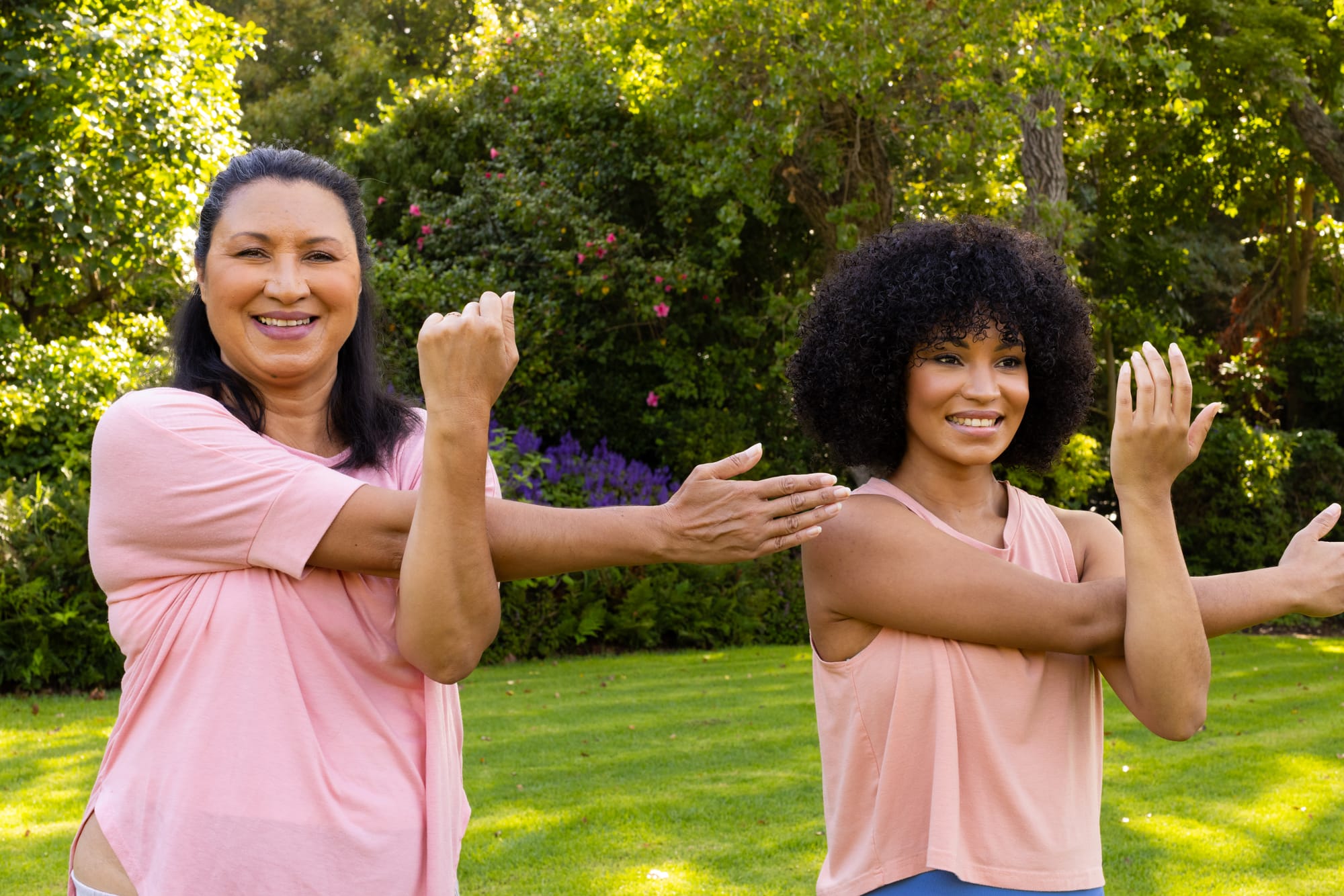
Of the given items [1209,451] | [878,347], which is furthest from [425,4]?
[878,347]

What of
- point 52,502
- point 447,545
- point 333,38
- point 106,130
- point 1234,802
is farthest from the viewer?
point 333,38

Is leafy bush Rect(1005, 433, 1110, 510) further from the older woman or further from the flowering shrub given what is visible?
the older woman

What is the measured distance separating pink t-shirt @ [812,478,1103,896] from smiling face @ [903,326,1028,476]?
20 centimetres

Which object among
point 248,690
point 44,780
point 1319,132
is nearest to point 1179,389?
point 248,690

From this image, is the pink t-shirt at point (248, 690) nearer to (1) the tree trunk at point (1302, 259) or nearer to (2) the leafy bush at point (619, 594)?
(2) the leafy bush at point (619, 594)

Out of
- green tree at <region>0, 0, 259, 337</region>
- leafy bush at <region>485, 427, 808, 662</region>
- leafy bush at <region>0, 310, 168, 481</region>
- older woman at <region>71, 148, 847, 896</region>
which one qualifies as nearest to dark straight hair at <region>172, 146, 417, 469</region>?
older woman at <region>71, 148, 847, 896</region>

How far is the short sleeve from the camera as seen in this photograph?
6.51 feet

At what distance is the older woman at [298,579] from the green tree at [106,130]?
860 cm

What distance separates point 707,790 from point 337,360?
463cm

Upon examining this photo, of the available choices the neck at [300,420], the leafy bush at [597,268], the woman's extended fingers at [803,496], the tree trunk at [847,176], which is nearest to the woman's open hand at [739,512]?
the woman's extended fingers at [803,496]

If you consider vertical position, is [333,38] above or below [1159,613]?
above

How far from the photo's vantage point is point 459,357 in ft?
6.46

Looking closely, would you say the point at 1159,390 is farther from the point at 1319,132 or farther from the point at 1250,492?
the point at 1250,492

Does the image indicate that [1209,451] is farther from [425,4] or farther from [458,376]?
[425,4]
